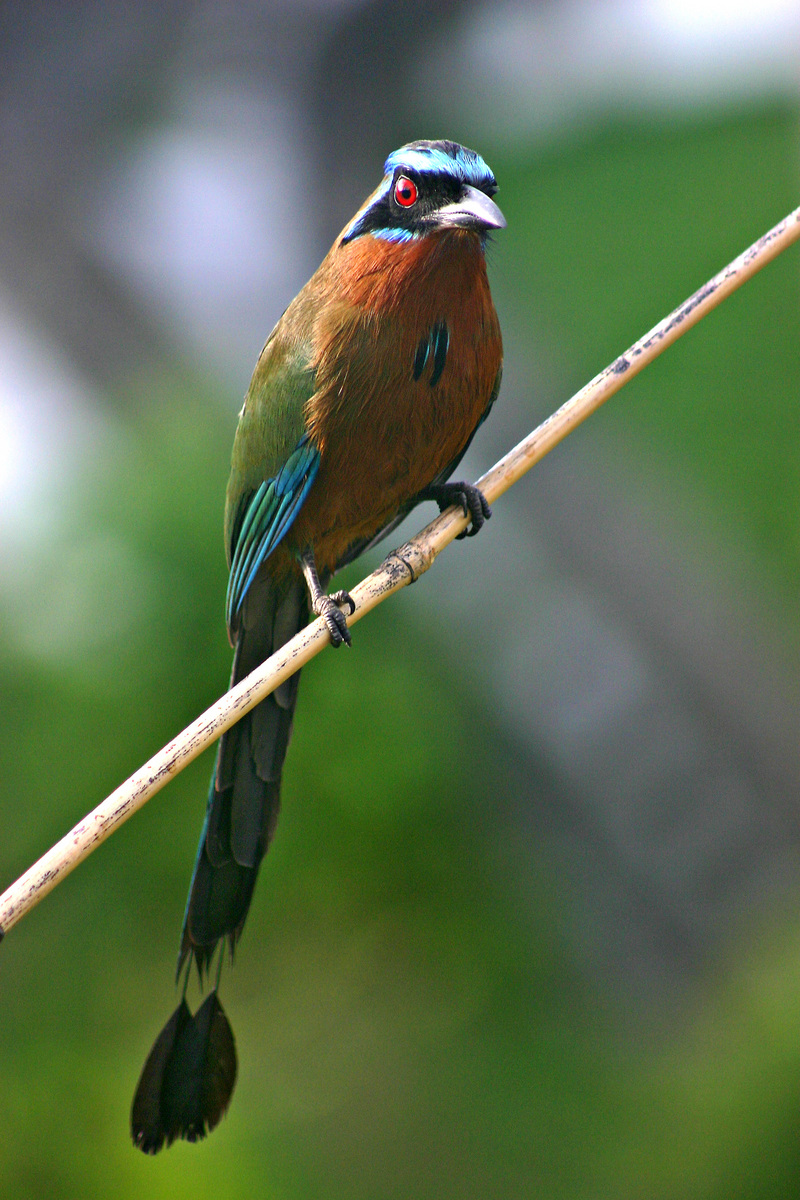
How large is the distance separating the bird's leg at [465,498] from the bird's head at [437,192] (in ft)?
0.94

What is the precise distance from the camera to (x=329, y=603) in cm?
102

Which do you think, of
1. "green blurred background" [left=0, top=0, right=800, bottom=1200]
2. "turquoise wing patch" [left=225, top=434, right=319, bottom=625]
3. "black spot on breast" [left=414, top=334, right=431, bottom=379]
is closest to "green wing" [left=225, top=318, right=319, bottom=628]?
"turquoise wing patch" [left=225, top=434, right=319, bottom=625]

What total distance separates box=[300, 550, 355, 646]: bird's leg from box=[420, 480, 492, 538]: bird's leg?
166mm

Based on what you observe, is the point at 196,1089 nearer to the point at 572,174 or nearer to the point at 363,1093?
the point at 363,1093

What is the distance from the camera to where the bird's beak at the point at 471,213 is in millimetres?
813

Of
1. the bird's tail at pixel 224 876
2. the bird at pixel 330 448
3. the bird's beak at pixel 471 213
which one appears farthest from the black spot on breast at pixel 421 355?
the bird's tail at pixel 224 876

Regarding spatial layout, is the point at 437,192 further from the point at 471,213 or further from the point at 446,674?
the point at 446,674

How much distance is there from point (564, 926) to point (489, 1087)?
15.2 inches

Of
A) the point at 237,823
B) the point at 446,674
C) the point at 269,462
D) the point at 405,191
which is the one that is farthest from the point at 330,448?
the point at 446,674

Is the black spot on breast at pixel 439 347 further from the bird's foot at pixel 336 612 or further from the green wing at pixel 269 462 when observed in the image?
the bird's foot at pixel 336 612

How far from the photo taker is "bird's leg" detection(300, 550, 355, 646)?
970 mm

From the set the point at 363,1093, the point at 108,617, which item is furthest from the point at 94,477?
the point at 363,1093

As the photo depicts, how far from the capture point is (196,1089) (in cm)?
92

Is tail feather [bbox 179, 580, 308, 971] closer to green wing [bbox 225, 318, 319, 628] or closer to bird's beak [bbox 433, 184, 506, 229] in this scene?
green wing [bbox 225, 318, 319, 628]
